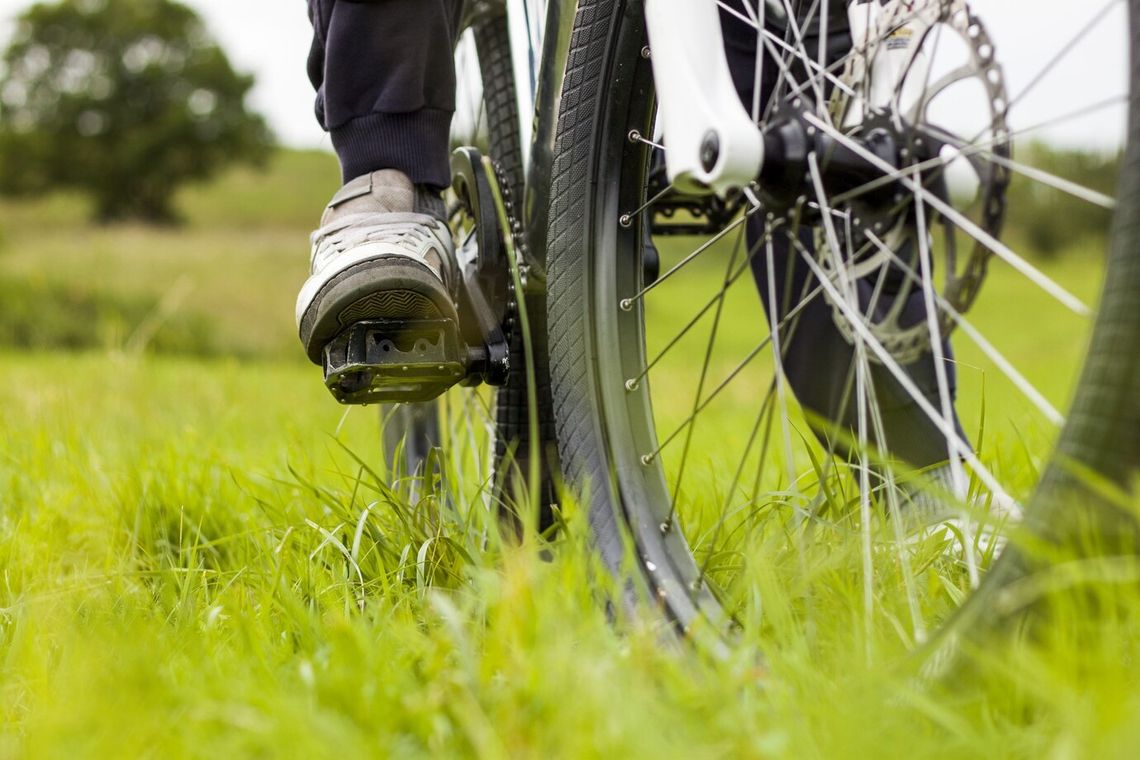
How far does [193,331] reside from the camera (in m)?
7.72

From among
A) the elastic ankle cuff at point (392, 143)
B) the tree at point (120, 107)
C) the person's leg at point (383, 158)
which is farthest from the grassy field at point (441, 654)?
the tree at point (120, 107)

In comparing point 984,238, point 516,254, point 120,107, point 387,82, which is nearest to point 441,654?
point 984,238

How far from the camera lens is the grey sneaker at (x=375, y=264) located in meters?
1.18

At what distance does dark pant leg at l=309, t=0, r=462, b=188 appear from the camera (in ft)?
4.25

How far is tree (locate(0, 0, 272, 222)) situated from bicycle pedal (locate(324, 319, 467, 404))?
73.7 feet

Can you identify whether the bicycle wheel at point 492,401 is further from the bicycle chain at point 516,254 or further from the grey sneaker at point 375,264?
the grey sneaker at point 375,264

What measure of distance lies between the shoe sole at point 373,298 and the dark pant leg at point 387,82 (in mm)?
217

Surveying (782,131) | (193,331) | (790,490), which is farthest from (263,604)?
(193,331)

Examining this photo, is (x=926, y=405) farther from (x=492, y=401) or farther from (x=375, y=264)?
(x=492, y=401)

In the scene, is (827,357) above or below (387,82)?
below

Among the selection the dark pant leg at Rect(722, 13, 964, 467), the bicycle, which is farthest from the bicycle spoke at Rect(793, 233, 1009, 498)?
the dark pant leg at Rect(722, 13, 964, 467)

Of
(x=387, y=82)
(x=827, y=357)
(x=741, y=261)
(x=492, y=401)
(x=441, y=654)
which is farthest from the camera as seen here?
(x=492, y=401)

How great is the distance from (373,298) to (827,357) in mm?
657

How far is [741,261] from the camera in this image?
46.4 inches
